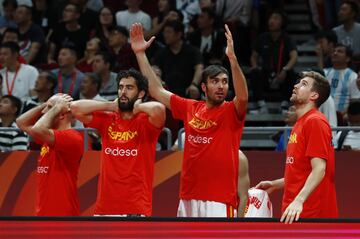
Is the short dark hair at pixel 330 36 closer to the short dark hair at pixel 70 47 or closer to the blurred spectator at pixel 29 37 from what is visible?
the short dark hair at pixel 70 47

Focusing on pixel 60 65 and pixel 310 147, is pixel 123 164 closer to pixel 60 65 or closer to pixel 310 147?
pixel 310 147

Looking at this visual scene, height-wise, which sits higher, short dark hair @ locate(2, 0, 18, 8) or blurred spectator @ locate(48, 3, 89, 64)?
short dark hair @ locate(2, 0, 18, 8)

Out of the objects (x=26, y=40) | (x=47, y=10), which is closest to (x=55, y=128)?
(x=26, y=40)

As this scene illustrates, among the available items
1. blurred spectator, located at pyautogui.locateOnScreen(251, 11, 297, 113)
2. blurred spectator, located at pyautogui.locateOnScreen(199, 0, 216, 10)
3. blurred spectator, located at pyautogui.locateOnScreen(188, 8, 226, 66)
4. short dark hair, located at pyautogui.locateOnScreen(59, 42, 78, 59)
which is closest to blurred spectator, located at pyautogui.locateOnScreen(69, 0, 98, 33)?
short dark hair, located at pyautogui.locateOnScreen(59, 42, 78, 59)

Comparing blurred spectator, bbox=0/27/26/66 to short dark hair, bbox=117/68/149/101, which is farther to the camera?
blurred spectator, bbox=0/27/26/66

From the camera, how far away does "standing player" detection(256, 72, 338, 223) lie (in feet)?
32.4

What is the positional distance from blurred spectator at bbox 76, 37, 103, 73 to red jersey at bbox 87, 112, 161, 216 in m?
5.41

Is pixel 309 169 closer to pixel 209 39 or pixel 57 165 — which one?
pixel 57 165

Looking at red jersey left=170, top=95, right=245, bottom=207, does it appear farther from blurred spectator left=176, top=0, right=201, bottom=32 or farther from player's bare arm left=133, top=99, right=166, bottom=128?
blurred spectator left=176, top=0, right=201, bottom=32

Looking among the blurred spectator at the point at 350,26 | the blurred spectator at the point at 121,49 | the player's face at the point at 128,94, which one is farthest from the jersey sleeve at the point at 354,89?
the player's face at the point at 128,94

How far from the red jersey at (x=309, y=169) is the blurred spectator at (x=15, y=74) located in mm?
6432

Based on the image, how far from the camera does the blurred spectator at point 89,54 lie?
1667 centimetres

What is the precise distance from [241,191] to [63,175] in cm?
181

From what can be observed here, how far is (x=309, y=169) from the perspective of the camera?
10055 mm
